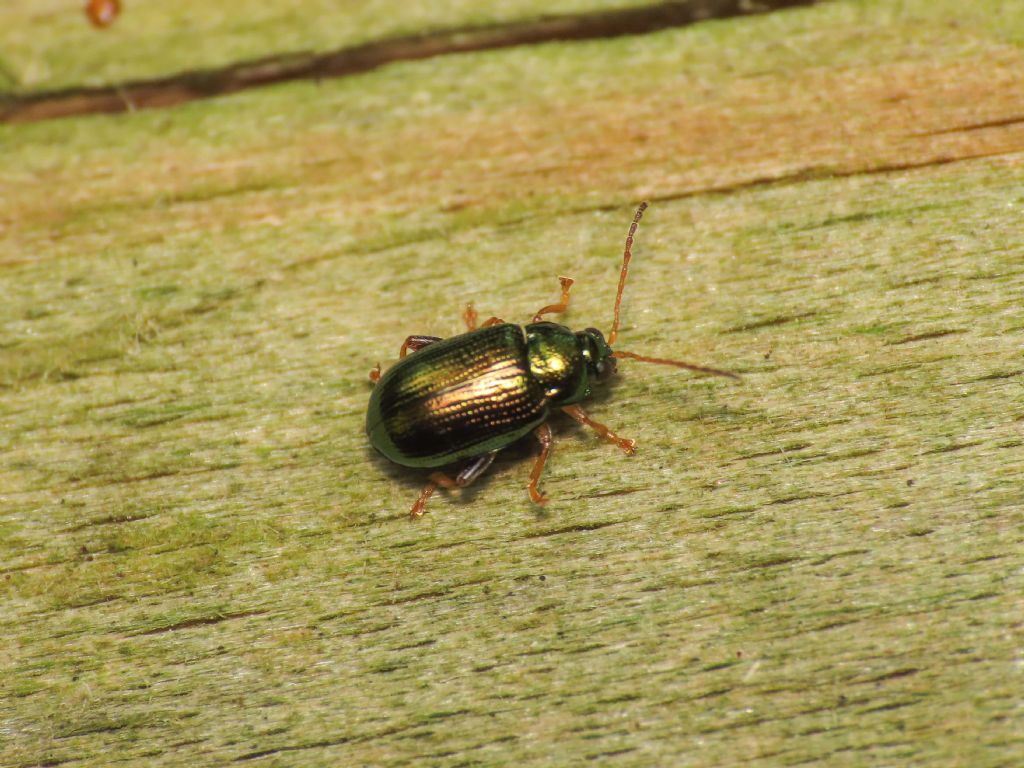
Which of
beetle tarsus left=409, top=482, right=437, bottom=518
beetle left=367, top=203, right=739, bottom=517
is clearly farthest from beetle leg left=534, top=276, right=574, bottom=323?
beetle tarsus left=409, top=482, right=437, bottom=518

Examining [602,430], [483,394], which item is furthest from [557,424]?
[483,394]

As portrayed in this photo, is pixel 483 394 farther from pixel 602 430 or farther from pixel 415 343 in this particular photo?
pixel 602 430

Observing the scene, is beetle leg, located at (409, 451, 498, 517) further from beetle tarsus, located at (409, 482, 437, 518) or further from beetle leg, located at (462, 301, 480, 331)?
beetle leg, located at (462, 301, 480, 331)

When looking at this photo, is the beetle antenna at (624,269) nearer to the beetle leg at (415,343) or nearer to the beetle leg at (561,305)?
the beetle leg at (561,305)

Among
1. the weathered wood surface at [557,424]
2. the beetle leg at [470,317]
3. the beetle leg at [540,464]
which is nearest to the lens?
the weathered wood surface at [557,424]

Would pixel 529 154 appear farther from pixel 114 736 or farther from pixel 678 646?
pixel 114 736

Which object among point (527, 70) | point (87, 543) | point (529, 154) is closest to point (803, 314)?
point (529, 154)

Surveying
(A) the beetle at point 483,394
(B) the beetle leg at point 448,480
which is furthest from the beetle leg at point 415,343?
(B) the beetle leg at point 448,480
